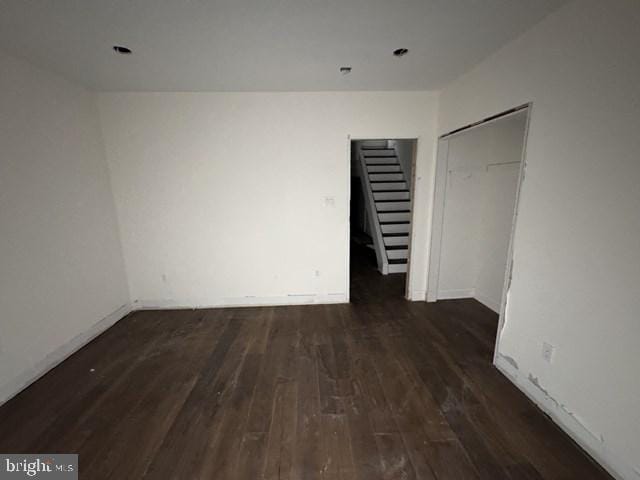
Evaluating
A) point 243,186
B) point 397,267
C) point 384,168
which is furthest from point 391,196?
point 243,186

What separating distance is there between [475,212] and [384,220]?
1802 mm

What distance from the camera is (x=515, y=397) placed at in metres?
1.83

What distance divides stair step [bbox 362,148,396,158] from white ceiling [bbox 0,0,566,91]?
3841mm

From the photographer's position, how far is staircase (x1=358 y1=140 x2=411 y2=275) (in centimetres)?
446

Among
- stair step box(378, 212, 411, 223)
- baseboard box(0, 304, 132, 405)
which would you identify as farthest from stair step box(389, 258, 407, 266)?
baseboard box(0, 304, 132, 405)

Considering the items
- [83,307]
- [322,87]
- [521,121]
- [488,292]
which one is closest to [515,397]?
[488,292]

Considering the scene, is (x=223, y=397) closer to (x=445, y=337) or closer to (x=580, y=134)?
(x=445, y=337)

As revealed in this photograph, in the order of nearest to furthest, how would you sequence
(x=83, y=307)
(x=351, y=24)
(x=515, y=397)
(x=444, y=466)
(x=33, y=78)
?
(x=444, y=466) → (x=351, y=24) → (x=515, y=397) → (x=33, y=78) → (x=83, y=307)

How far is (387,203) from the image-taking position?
16.8 feet

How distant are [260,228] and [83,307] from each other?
1.90 metres

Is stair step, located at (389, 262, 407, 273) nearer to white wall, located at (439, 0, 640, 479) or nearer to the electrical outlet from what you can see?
white wall, located at (439, 0, 640, 479)

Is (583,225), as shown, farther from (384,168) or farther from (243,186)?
(384,168)
